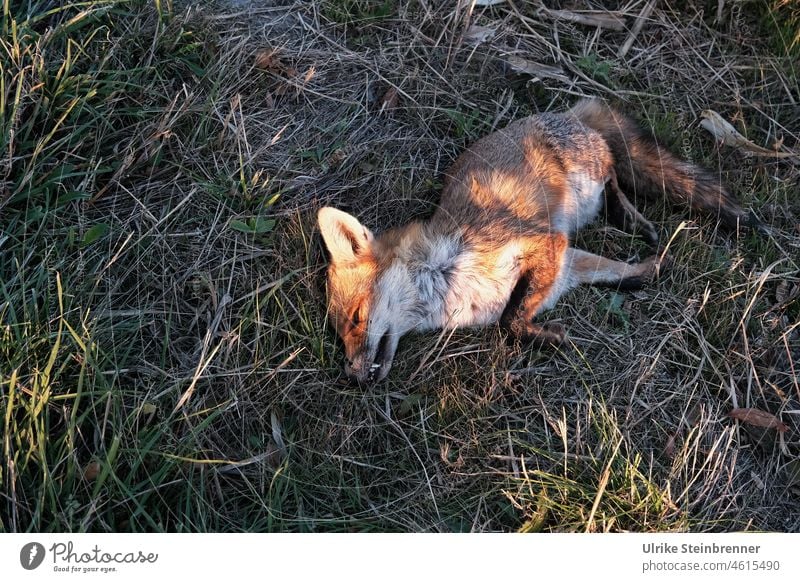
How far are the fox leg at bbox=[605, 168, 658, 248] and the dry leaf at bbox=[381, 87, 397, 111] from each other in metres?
1.70

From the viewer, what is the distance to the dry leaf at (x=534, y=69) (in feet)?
16.5

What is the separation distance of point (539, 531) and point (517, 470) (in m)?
0.37

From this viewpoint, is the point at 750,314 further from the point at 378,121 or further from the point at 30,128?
the point at 30,128

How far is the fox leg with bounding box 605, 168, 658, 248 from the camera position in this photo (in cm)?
456

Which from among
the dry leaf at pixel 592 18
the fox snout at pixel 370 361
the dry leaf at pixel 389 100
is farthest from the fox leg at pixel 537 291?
the dry leaf at pixel 592 18

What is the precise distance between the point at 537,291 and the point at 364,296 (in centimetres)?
111

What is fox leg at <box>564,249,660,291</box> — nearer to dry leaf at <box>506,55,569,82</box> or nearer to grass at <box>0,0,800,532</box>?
grass at <box>0,0,800,532</box>

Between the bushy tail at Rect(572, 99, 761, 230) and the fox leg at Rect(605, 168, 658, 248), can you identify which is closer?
the bushy tail at Rect(572, 99, 761, 230)

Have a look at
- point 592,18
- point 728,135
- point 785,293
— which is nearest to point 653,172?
point 728,135

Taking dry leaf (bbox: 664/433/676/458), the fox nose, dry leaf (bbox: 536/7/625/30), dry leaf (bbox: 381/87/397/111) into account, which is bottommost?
dry leaf (bbox: 664/433/676/458)

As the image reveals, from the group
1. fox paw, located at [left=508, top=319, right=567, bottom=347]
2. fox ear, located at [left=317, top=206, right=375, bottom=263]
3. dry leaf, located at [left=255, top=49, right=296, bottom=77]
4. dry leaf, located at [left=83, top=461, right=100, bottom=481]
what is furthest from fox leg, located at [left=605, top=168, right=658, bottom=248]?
dry leaf, located at [left=83, top=461, right=100, bottom=481]

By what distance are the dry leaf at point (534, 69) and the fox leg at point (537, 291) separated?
151 centimetres

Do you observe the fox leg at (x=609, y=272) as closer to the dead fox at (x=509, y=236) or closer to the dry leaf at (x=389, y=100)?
the dead fox at (x=509, y=236)

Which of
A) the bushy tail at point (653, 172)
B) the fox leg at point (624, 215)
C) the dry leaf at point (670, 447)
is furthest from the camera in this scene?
the fox leg at point (624, 215)
